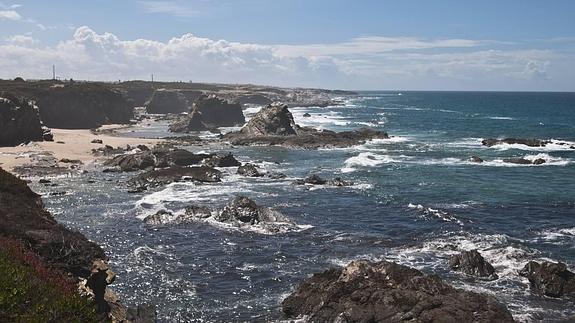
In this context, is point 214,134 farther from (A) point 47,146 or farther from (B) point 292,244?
(B) point 292,244

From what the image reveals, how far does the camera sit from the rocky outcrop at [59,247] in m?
18.1

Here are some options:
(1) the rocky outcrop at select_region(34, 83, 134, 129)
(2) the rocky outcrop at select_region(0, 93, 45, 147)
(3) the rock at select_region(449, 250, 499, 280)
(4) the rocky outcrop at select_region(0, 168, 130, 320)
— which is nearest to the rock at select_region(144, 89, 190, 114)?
(1) the rocky outcrop at select_region(34, 83, 134, 129)

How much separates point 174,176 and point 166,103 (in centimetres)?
10903

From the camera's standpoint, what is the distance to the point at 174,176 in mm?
53875

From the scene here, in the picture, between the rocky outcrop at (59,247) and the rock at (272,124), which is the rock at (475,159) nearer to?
the rock at (272,124)

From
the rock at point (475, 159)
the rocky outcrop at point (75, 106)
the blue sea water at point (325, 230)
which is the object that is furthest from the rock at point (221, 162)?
the rocky outcrop at point (75, 106)

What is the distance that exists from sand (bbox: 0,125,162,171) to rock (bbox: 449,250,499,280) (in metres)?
45.8

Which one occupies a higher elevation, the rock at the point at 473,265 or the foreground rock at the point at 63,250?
the foreground rock at the point at 63,250

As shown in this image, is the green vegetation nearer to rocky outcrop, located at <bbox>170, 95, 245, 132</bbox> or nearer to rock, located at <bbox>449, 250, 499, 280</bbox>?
rock, located at <bbox>449, 250, 499, 280</bbox>

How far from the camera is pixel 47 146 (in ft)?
233

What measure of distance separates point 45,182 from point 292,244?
95.8ft

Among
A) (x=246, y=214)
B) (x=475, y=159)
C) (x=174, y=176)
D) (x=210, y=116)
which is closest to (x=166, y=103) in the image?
(x=210, y=116)

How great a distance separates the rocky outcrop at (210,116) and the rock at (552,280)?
86.8 meters

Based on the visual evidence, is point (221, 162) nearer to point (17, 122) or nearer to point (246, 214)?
point (246, 214)
